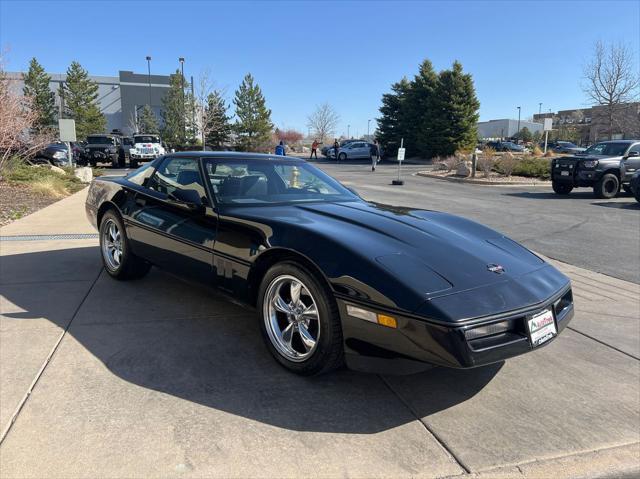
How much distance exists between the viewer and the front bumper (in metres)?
2.36

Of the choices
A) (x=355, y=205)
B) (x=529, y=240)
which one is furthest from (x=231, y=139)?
(x=355, y=205)

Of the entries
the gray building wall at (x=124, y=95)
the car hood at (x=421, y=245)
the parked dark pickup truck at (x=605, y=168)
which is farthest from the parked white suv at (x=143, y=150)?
the gray building wall at (x=124, y=95)

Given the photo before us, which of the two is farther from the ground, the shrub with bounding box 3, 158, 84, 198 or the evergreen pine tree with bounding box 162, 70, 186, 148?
the evergreen pine tree with bounding box 162, 70, 186, 148

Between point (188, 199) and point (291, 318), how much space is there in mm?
1386

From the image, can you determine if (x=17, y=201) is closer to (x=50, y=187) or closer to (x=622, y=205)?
(x=50, y=187)

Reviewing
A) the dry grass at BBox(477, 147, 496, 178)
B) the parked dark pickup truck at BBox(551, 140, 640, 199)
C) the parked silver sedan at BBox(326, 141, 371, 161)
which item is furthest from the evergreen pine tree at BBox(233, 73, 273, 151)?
the parked dark pickup truck at BBox(551, 140, 640, 199)

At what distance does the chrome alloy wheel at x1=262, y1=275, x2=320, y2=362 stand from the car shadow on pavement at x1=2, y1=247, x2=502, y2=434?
0.59ft

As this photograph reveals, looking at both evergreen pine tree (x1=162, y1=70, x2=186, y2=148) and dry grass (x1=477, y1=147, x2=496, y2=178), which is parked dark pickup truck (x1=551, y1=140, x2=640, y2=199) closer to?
dry grass (x1=477, y1=147, x2=496, y2=178)

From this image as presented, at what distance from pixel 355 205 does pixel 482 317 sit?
5.85ft

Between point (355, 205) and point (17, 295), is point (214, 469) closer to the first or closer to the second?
point (355, 205)

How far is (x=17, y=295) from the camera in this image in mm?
4414

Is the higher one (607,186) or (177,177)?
(177,177)

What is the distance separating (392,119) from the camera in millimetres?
41906

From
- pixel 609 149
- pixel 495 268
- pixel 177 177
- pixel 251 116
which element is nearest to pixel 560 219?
pixel 609 149
